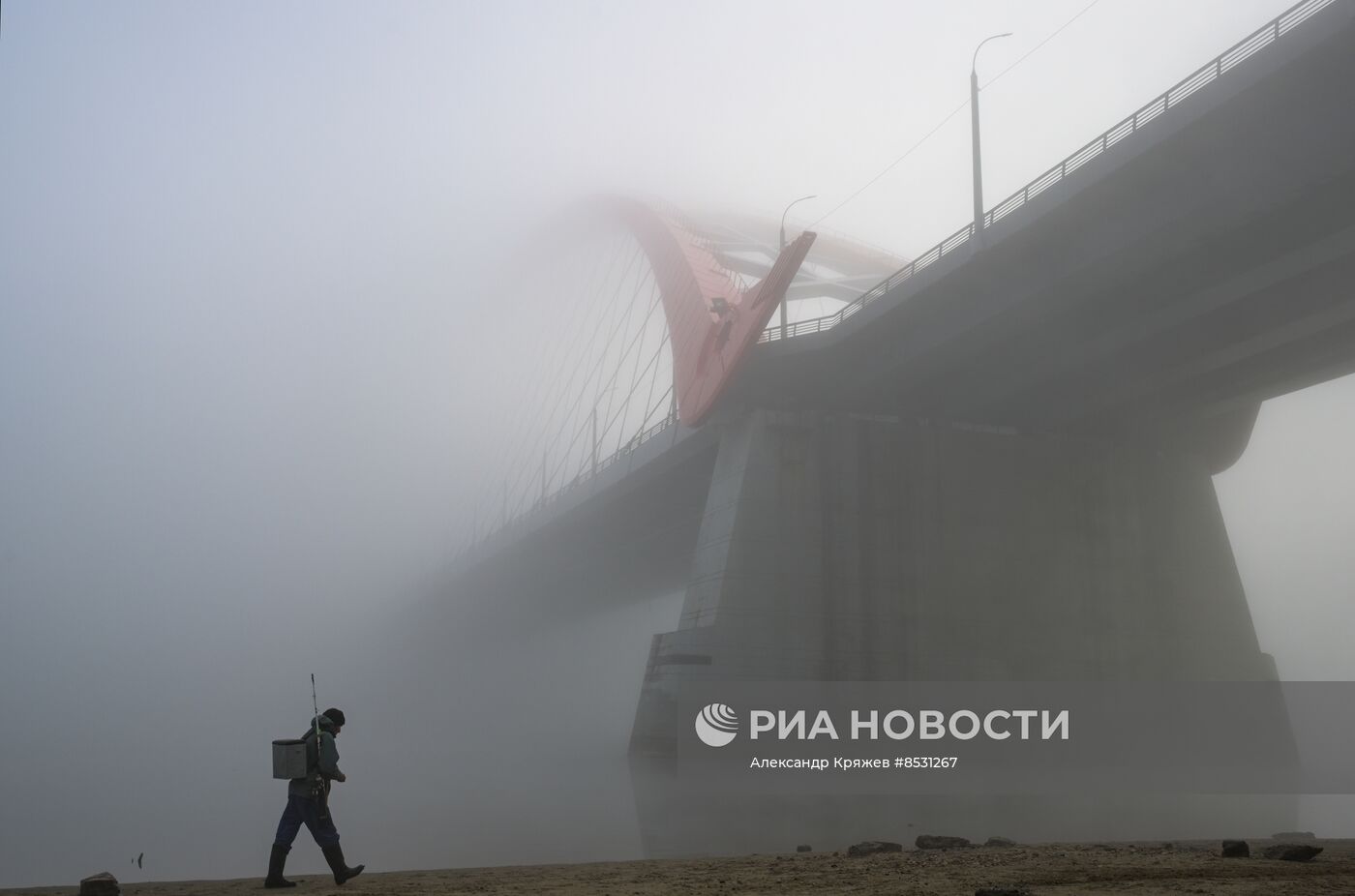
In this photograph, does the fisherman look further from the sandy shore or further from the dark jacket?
the sandy shore

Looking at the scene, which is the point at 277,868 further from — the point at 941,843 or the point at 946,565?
Result: the point at 946,565

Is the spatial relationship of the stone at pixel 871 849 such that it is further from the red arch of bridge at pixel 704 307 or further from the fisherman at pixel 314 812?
the red arch of bridge at pixel 704 307

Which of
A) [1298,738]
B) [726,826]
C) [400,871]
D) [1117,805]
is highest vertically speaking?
[1298,738]

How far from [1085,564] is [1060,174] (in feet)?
53.5

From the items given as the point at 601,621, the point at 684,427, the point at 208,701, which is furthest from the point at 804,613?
the point at 208,701

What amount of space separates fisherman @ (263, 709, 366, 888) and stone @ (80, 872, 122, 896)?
149 cm

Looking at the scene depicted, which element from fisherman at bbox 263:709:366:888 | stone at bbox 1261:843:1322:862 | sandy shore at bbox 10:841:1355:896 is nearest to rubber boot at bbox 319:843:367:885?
fisherman at bbox 263:709:366:888

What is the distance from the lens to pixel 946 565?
39.8 meters

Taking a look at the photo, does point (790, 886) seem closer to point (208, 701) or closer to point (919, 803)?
point (919, 803)

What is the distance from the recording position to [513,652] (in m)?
120

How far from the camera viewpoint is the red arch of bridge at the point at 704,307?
122 feet

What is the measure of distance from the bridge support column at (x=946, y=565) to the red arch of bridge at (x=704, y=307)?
2.13m

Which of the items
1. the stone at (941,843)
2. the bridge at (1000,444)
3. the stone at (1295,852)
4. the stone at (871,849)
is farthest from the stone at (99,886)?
the bridge at (1000,444)

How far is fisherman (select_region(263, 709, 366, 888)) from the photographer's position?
11.2 meters
